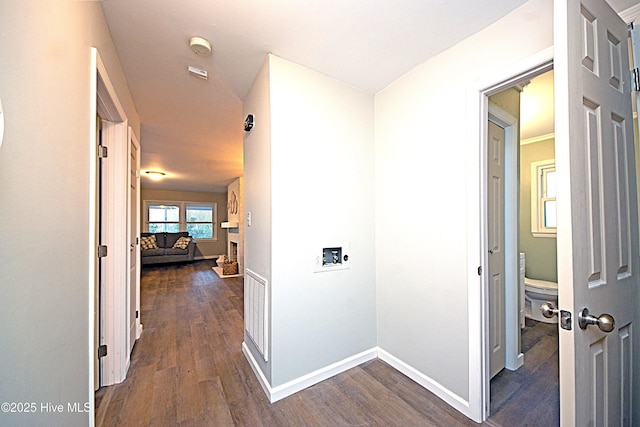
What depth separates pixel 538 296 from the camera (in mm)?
3223

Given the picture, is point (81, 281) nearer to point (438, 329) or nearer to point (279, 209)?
point (279, 209)

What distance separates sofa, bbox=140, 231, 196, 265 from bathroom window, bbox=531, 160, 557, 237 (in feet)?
27.6

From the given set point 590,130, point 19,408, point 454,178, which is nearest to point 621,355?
point 590,130

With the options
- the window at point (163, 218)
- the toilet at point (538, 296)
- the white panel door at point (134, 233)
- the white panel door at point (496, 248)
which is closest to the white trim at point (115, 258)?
the white panel door at point (134, 233)

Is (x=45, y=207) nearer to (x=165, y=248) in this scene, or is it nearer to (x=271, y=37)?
(x=271, y=37)

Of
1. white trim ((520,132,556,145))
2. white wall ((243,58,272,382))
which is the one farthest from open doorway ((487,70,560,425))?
white wall ((243,58,272,382))

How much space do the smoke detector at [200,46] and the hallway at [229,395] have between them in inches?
95.1

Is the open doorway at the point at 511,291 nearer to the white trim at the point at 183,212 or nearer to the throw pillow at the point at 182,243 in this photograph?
the throw pillow at the point at 182,243

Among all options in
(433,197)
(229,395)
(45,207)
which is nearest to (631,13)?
(433,197)

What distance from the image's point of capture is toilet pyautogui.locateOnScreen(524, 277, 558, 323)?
3136mm

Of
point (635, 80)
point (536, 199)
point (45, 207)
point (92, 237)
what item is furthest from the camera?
point (536, 199)

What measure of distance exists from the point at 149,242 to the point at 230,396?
Result: 713 cm

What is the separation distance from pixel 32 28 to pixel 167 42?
115cm

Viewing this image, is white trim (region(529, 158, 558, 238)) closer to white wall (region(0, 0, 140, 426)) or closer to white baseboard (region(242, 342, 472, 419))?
white baseboard (region(242, 342, 472, 419))
